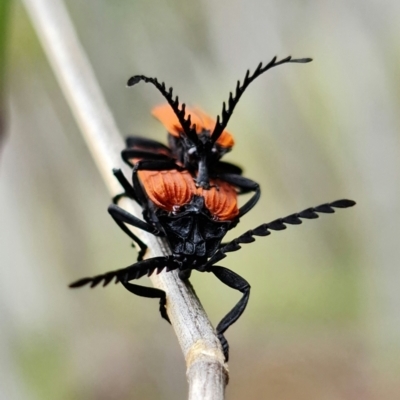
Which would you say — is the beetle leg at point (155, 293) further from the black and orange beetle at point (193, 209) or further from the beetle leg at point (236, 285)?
the beetle leg at point (236, 285)

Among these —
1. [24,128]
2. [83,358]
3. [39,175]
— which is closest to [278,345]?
[83,358]

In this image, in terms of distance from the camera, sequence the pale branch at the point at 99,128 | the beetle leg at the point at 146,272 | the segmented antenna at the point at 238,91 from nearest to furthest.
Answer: the pale branch at the point at 99,128, the beetle leg at the point at 146,272, the segmented antenna at the point at 238,91

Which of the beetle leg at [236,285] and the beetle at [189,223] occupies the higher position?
the beetle at [189,223]

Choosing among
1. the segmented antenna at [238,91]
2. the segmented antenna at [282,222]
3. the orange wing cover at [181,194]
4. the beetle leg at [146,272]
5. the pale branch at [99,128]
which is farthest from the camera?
the orange wing cover at [181,194]

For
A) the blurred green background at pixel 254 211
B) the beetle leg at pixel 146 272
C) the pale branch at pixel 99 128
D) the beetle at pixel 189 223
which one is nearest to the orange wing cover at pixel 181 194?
the beetle at pixel 189 223

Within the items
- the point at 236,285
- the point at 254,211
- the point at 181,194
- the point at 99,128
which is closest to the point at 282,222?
the point at 236,285

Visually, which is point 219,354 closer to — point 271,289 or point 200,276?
point 200,276

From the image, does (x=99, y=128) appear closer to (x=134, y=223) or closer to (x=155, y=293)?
(x=134, y=223)
